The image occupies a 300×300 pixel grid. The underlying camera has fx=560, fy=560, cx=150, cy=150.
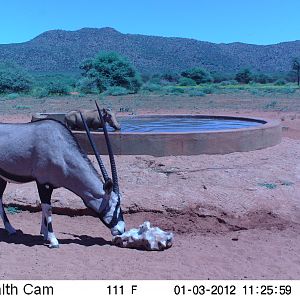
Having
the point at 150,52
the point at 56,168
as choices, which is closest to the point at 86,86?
the point at 56,168

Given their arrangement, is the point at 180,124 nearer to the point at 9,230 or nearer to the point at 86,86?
the point at 9,230

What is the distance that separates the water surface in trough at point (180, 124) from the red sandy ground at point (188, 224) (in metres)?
2.27

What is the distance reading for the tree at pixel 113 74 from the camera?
162 feet

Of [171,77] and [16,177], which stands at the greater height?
[171,77]

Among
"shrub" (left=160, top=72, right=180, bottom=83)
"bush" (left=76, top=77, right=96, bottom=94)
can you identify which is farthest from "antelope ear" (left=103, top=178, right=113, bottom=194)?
"shrub" (left=160, top=72, right=180, bottom=83)

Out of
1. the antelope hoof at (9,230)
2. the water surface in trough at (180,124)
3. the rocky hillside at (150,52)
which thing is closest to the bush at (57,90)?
the water surface in trough at (180,124)

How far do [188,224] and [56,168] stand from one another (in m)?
2.02

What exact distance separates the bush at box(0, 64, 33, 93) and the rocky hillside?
4515 centimetres

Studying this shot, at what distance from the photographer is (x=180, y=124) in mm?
13992

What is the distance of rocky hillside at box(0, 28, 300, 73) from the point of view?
101 metres

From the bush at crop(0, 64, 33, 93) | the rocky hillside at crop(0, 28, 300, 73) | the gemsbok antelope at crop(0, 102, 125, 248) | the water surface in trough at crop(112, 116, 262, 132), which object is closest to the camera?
the gemsbok antelope at crop(0, 102, 125, 248)

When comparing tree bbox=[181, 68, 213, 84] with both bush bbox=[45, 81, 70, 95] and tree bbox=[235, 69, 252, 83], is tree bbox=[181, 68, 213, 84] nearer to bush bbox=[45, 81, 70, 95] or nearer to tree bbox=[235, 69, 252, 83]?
tree bbox=[235, 69, 252, 83]

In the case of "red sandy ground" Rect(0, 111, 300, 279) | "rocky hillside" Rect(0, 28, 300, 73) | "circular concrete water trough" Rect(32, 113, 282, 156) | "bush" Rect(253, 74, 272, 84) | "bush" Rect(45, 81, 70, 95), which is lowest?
"red sandy ground" Rect(0, 111, 300, 279)

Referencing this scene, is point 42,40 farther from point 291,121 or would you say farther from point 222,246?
point 222,246
